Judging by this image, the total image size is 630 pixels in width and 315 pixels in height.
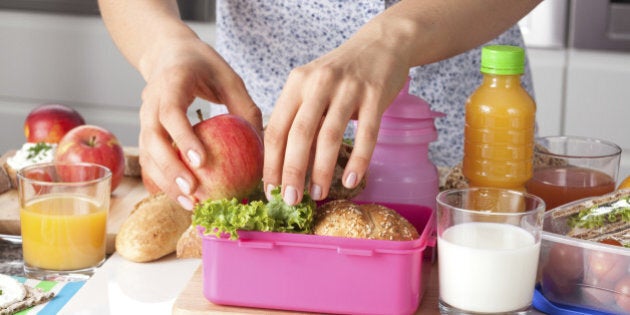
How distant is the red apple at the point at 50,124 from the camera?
5.98ft

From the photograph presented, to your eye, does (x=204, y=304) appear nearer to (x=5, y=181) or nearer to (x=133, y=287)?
(x=133, y=287)

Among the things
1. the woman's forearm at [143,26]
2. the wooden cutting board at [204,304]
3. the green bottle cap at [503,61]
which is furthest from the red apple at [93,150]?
the green bottle cap at [503,61]

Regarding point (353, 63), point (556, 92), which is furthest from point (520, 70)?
point (556, 92)

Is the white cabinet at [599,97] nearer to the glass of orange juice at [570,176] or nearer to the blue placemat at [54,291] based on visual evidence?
the glass of orange juice at [570,176]

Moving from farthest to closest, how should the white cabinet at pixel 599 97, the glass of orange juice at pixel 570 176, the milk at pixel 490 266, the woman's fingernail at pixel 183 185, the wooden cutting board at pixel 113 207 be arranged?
the white cabinet at pixel 599 97 < the wooden cutting board at pixel 113 207 < the glass of orange juice at pixel 570 176 < the woman's fingernail at pixel 183 185 < the milk at pixel 490 266

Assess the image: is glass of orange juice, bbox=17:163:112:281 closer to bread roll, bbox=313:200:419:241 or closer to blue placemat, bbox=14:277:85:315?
blue placemat, bbox=14:277:85:315

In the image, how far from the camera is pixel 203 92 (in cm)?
128

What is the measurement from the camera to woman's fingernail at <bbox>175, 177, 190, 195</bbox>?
1.14m

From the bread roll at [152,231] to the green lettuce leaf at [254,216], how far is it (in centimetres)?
24

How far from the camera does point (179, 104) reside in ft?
3.84

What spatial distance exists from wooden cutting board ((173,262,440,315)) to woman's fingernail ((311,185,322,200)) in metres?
0.13

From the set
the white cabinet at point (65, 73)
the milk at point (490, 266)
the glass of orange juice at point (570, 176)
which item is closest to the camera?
the milk at point (490, 266)

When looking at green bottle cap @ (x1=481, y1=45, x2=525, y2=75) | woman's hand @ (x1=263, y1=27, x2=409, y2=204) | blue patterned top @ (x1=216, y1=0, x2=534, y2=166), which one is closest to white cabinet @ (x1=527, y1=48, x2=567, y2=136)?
blue patterned top @ (x1=216, y1=0, x2=534, y2=166)

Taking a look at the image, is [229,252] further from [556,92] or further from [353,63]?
[556,92]
